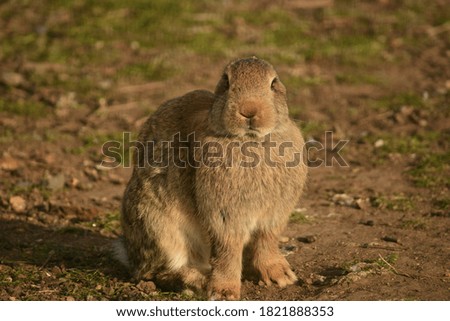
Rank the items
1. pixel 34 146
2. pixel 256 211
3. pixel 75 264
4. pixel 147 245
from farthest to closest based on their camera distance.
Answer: pixel 34 146
pixel 75 264
pixel 147 245
pixel 256 211

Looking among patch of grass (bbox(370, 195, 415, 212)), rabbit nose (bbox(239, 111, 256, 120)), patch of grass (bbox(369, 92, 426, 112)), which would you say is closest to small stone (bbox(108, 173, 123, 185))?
patch of grass (bbox(370, 195, 415, 212))

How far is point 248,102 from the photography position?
4.80 meters

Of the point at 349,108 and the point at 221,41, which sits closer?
the point at 349,108

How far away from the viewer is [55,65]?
10.8 metres

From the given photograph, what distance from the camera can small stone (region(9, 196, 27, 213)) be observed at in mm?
7047

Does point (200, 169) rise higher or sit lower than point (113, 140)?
higher

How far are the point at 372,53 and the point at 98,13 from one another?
4.34 metres

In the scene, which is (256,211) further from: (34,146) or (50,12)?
(50,12)

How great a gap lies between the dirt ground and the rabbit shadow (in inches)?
0.7

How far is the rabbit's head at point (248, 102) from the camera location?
15.7 ft

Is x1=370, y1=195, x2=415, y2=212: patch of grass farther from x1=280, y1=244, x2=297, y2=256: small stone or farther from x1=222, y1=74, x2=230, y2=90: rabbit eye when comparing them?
x1=222, y1=74, x2=230, y2=90: rabbit eye

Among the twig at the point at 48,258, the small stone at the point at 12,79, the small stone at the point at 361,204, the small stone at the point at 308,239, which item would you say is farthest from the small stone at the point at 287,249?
the small stone at the point at 12,79

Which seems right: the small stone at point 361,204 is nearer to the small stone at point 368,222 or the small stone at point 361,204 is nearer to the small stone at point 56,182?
the small stone at point 368,222

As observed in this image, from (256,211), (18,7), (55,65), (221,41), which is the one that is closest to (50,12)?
(18,7)
